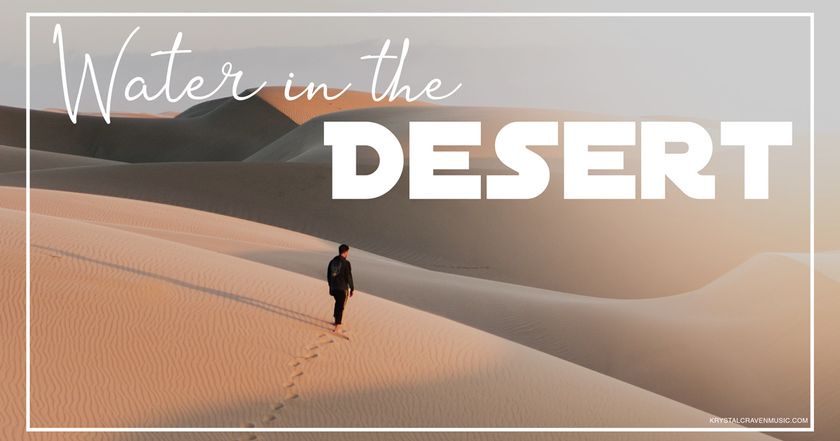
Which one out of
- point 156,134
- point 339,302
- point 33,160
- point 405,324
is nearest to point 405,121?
point 33,160

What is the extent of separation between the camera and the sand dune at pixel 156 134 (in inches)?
3548

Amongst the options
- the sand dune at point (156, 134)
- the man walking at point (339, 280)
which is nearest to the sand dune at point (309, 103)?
the sand dune at point (156, 134)

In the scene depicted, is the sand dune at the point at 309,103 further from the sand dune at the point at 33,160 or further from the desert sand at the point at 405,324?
the desert sand at the point at 405,324

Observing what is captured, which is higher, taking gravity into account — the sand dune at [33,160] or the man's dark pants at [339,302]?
the sand dune at [33,160]

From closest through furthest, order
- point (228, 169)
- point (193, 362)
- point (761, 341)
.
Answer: point (193, 362) → point (761, 341) → point (228, 169)

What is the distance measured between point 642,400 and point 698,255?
72.0 feet

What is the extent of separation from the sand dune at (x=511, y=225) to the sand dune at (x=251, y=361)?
16703 millimetres

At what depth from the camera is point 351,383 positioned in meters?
9.23

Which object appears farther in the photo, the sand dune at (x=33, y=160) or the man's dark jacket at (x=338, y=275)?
the sand dune at (x=33, y=160)

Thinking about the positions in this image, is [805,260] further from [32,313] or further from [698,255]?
[32,313]

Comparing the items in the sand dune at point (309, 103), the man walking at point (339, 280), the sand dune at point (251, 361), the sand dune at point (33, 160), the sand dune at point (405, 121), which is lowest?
the sand dune at point (251, 361)

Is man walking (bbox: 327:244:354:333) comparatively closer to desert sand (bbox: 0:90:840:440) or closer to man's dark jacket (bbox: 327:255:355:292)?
man's dark jacket (bbox: 327:255:355:292)

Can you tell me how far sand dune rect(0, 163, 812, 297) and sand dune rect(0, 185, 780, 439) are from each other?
1670 cm

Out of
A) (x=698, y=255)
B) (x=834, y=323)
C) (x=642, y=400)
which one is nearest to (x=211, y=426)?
(x=642, y=400)
